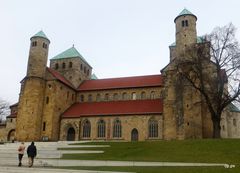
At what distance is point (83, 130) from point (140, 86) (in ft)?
44.1

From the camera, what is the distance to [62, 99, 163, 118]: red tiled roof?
48.2 m

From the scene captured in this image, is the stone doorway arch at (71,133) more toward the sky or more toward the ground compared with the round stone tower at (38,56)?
more toward the ground

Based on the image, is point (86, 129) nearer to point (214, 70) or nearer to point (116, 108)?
point (116, 108)

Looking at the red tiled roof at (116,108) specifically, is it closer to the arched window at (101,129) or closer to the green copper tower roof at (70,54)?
the arched window at (101,129)

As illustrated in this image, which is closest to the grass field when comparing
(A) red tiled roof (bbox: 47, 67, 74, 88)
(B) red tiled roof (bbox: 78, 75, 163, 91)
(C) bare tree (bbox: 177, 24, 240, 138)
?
(C) bare tree (bbox: 177, 24, 240, 138)

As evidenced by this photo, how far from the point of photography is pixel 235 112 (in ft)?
169

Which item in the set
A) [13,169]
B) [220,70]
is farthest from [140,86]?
[13,169]

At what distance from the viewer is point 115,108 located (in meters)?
51.2

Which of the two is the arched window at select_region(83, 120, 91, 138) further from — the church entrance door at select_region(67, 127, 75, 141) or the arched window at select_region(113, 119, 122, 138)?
the arched window at select_region(113, 119, 122, 138)

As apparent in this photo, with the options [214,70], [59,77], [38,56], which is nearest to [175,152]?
[214,70]

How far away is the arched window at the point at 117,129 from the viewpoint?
48344 millimetres

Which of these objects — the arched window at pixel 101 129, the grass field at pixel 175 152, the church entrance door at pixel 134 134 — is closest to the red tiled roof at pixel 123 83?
the arched window at pixel 101 129

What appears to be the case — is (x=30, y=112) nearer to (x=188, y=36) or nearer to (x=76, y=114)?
(x=76, y=114)

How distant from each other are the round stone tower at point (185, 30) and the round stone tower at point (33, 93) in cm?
2443
